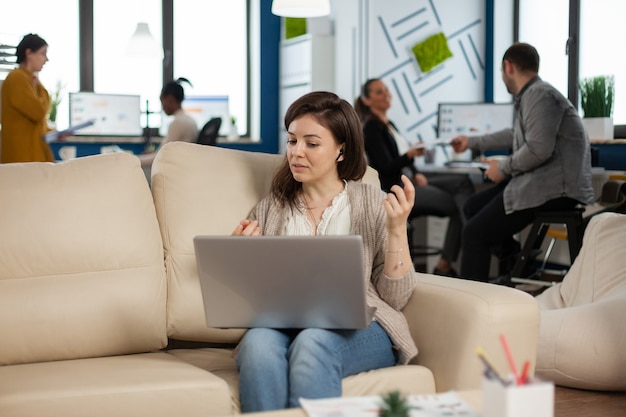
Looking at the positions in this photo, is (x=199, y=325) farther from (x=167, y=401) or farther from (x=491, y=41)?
(x=491, y=41)

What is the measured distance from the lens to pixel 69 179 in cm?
236

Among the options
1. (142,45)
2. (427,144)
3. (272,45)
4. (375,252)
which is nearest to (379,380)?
(375,252)

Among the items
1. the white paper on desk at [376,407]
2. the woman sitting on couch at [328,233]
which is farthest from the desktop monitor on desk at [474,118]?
the white paper on desk at [376,407]

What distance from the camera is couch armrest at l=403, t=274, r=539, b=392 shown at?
2.04 metres

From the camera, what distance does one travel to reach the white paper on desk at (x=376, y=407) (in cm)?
139

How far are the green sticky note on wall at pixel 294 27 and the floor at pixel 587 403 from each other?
4902 mm

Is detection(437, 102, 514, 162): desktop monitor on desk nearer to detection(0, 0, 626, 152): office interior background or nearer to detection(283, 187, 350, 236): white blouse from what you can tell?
detection(0, 0, 626, 152): office interior background

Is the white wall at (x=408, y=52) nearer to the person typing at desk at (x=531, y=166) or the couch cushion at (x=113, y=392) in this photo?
the person typing at desk at (x=531, y=166)

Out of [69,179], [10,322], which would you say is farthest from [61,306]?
[69,179]

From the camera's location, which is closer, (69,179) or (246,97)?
(69,179)

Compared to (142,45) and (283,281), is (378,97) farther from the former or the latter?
(283,281)

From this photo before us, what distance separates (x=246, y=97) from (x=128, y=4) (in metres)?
1.32

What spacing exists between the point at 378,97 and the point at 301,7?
718 millimetres

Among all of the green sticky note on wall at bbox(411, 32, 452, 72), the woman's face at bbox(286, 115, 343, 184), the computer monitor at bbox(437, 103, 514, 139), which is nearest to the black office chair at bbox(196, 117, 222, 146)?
the computer monitor at bbox(437, 103, 514, 139)
